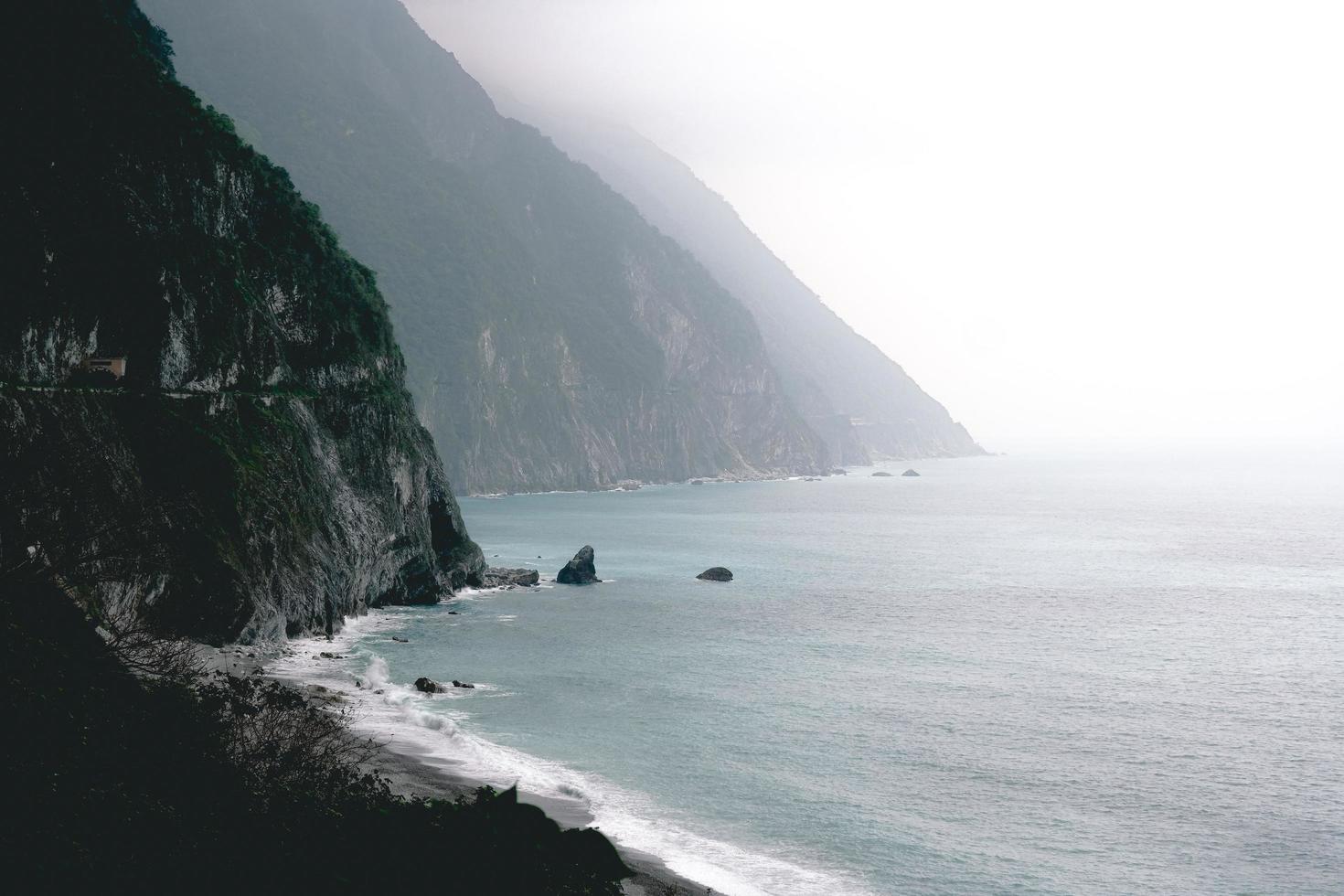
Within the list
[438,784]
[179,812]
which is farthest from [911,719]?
[179,812]

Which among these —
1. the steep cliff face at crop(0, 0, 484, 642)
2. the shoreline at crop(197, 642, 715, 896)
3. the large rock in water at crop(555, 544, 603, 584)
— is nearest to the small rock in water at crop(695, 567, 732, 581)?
the large rock in water at crop(555, 544, 603, 584)

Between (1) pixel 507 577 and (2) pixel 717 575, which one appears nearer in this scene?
(1) pixel 507 577

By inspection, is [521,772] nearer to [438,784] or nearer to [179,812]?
[438,784]

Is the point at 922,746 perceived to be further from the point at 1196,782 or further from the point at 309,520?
the point at 309,520

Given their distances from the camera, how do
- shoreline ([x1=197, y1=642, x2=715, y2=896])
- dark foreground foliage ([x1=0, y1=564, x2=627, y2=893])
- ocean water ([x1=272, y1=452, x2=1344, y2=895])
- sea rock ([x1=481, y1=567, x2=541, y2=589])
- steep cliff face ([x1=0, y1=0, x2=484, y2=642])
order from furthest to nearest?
sea rock ([x1=481, y1=567, x2=541, y2=589]) → steep cliff face ([x1=0, y1=0, x2=484, y2=642]) → ocean water ([x1=272, y1=452, x2=1344, y2=895]) → shoreline ([x1=197, y1=642, x2=715, y2=896]) → dark foreground foliage ([x1=0, y1=564, x2=627, y2=893])

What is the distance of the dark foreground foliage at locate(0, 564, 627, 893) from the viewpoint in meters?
19.7

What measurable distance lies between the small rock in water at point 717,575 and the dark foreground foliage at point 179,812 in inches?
2942

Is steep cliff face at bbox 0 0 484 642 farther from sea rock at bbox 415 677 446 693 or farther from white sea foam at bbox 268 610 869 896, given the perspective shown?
sea rock at bbox 415 677 446 693

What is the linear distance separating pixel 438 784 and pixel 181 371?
115ft

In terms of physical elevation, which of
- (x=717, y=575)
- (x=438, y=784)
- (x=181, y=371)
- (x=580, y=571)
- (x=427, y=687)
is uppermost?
(x=181, y=371)

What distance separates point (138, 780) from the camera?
24.0m

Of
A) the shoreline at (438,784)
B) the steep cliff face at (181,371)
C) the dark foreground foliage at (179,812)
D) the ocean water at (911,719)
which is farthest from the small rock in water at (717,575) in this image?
the dark foreground foliage at (179,812)

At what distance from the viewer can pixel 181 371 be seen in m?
62.4

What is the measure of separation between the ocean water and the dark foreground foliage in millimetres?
9623
